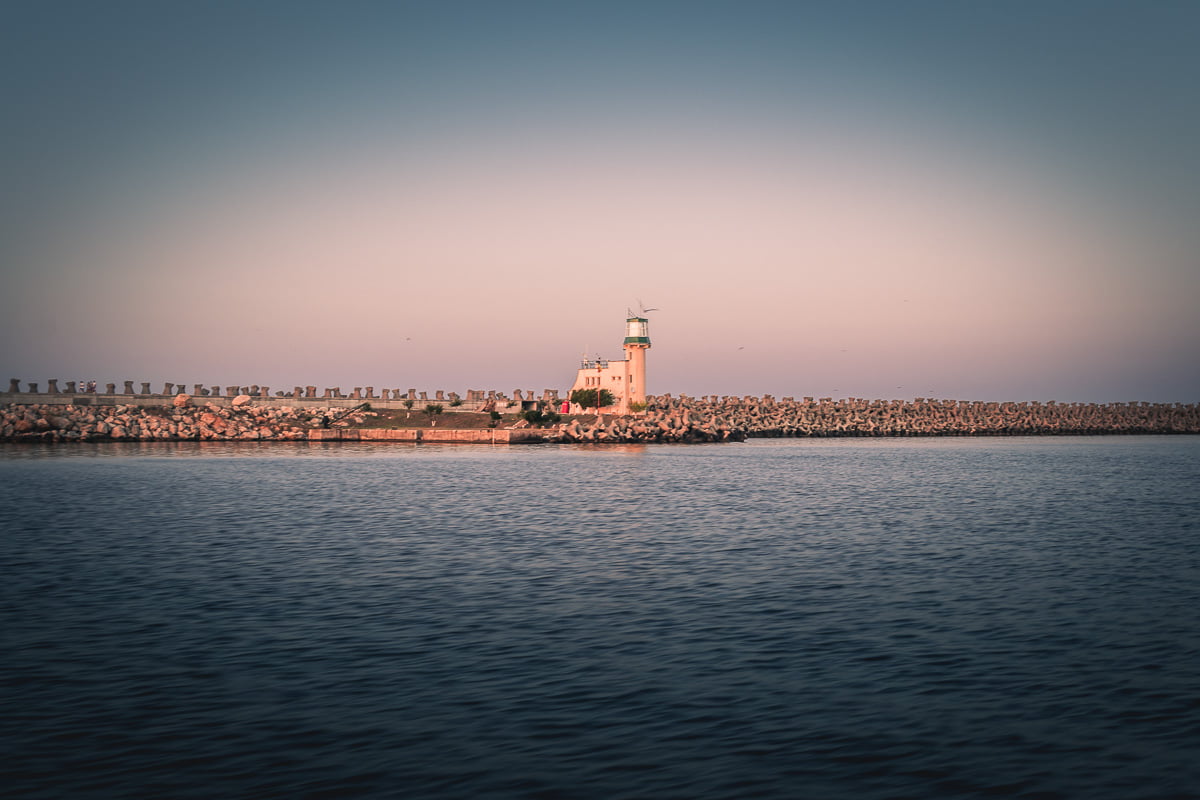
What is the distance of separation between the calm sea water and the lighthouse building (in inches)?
3129

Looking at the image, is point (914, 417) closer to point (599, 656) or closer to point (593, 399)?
Answer: point (593, 399)

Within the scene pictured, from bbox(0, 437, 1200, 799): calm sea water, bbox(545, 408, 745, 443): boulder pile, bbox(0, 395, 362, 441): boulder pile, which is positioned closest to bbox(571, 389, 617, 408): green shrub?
bbox(545, 408, 745, 443): boulder pile

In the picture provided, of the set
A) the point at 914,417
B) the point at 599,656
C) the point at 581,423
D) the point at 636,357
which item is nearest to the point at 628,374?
the point at 636,357

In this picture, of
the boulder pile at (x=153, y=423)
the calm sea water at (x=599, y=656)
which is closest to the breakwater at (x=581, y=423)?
the boulder pile at (x=153, y=423)

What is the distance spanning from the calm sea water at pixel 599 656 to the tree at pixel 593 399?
8196cm

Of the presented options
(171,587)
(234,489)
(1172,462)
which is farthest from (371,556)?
(1172,462)

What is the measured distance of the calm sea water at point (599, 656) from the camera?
7.92m

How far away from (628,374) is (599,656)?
97169mm

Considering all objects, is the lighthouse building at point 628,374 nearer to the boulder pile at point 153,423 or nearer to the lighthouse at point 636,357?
the lighthouse at point 636,357

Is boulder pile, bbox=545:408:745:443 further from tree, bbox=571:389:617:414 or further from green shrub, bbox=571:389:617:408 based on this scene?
green shrub, bbox=571:389:617:408

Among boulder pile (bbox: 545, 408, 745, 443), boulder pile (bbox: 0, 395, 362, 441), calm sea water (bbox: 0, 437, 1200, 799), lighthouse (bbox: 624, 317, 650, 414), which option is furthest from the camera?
lighthouse (bbox: 624, 317, 650, 414)

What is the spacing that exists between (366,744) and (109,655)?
512 centimetres

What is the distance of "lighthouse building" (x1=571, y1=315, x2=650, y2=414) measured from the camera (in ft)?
351

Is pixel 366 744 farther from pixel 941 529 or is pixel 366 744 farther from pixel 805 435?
pixel 805 435
